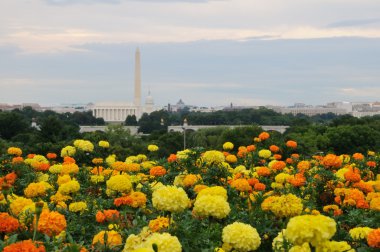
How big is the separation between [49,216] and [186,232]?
37.3 inches

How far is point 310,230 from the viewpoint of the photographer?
2943 mm

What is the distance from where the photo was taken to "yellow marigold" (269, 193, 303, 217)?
4.70 metres

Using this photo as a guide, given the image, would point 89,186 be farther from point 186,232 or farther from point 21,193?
point 186,232

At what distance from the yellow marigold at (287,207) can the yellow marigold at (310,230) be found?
1721 millimetres

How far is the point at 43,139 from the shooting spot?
39062mm

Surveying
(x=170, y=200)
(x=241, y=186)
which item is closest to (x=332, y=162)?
(x=241, y=186)

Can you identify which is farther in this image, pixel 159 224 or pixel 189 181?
pixel 189 181

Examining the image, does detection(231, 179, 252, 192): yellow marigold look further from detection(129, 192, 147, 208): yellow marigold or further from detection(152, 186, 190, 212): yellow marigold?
detection(152, 186, 190, 212): yellow marigold

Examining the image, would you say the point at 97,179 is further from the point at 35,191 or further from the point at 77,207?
the point at 77,207

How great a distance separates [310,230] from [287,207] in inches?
70.5

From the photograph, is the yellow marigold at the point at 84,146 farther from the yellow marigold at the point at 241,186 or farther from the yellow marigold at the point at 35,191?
the yellow marigold at the point at 241,186

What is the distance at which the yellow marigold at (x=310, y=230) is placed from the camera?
294cm

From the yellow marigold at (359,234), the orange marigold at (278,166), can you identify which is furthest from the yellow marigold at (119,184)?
the orange marigold at (278,166)

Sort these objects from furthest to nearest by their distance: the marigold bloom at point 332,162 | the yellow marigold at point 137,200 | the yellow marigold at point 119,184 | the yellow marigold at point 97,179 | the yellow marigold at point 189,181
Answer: the marigold bloom at point 332,162
the yellow marigold at point 97,179
the yellow marigold at point 189,181
the yellow marigold at point 119,184
the yellow marigold at point 137,200
